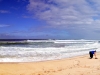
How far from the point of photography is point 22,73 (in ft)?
32.2

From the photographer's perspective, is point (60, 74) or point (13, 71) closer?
point (60, 74)

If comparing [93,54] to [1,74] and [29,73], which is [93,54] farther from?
[1,74]

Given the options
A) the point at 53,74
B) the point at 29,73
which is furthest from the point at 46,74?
the point at 29,73

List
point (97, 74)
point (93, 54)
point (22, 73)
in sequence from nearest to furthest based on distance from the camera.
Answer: point (97, 74)
point (22, 73)
point (93, 54)

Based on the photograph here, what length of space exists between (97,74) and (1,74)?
17.1 ft

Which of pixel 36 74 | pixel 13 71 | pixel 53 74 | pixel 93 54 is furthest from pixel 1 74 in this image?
pixel 93 54

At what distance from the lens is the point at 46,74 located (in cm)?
953

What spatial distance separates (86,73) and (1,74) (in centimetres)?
468

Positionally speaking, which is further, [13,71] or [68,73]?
[13,71]

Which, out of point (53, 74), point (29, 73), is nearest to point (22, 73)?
point (29, 73)

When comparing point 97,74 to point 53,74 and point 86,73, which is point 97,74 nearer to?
point 86,73

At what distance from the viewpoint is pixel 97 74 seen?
9.21 metres

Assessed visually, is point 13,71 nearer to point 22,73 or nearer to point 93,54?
point 22,73

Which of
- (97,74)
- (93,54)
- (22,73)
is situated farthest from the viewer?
(93,54)
